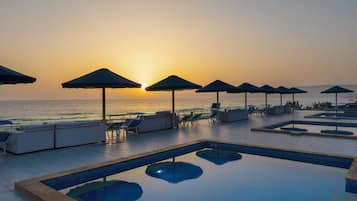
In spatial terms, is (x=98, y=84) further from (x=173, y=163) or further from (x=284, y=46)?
(x=284, y=46)

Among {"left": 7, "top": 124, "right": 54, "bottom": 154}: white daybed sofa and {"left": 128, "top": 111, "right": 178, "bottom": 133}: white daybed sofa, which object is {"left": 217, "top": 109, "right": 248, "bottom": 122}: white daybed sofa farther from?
{"left": 7, "top": 124, "right": 54, "bottom": 154}: white daybed sofa

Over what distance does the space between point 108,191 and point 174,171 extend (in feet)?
4.49

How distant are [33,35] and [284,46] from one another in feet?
40.3

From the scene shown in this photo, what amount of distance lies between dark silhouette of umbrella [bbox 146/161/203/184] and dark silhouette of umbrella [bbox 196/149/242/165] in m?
0.66

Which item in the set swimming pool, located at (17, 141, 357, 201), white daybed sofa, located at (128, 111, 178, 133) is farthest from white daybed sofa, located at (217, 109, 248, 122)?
swimming pool, located at (17, 141, 357, 201)

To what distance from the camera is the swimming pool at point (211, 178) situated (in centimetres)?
369

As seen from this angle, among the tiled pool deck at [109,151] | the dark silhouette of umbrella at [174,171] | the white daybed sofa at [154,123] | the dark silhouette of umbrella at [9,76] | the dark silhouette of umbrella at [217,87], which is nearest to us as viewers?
the tiled pool deck at [109,151]

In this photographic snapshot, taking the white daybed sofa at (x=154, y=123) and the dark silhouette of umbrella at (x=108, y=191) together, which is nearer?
the dark silhouette of umbrella at (x=108, y=191)

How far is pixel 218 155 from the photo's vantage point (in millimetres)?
5949

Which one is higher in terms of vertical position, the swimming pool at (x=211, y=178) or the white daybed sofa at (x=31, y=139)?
the white daybed sofa at (x=31, y=139)

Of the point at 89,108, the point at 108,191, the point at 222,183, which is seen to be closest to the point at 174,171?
the point at 222,183

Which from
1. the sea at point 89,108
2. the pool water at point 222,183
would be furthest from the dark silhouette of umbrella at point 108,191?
the sea at point 89,108

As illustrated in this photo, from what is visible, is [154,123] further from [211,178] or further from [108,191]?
[108,191]

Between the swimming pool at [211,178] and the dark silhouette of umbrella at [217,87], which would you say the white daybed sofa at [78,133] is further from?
the dark silhouette of umbrella at [217,87]
